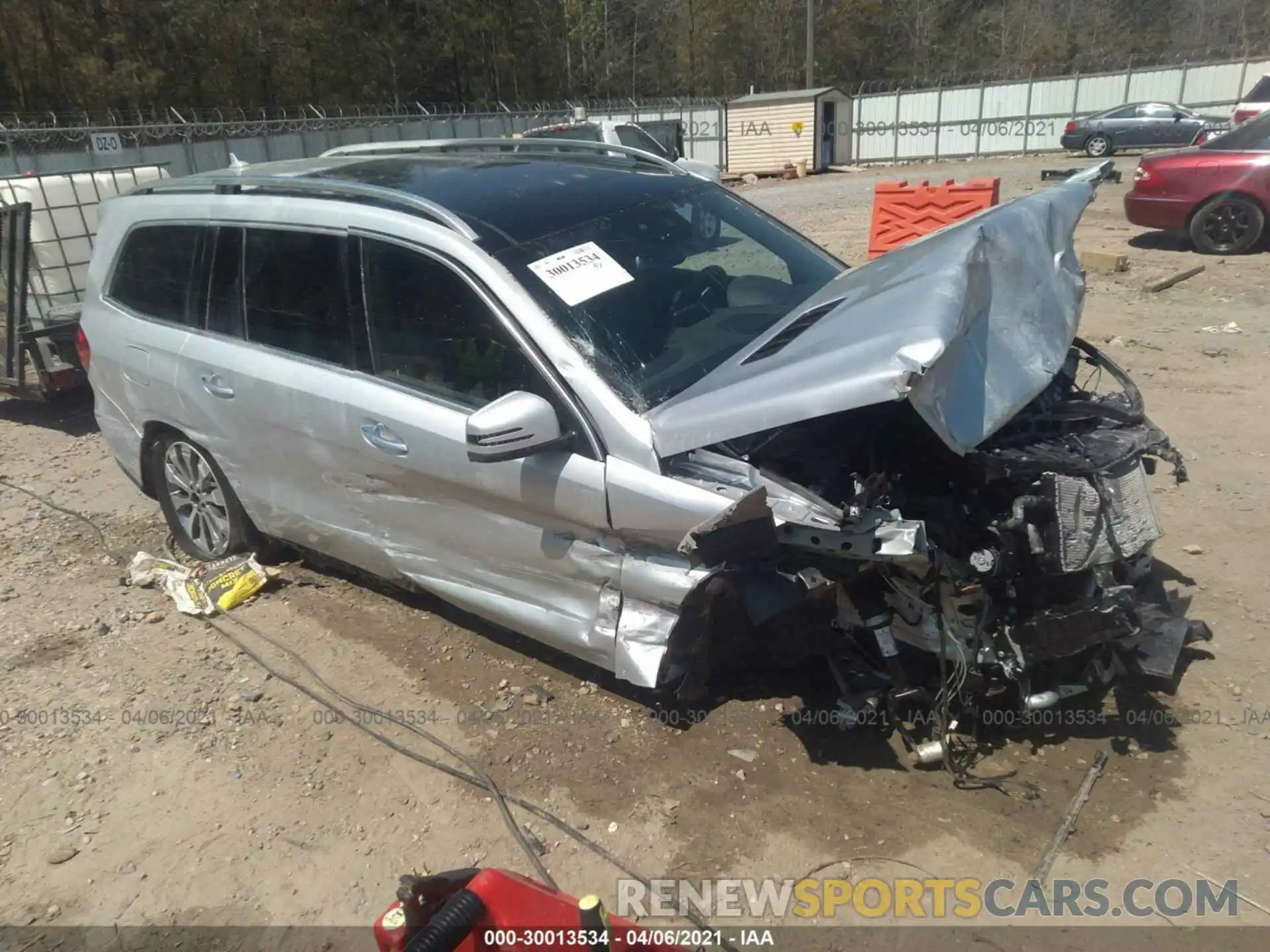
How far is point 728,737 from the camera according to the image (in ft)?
10.3

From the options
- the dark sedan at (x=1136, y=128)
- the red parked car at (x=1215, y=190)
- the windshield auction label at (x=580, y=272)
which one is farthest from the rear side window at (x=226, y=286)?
the dark sedan at (x=1136, y=128)

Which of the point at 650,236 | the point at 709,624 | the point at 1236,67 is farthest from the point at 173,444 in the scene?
the point at 1236,67

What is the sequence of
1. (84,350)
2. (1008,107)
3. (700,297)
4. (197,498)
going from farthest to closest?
1. (1008,107)
2. (84,350)
3. (197,498)
4. (700,297)

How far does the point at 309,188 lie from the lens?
3699mm

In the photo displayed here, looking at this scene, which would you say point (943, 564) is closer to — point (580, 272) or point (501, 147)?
point (580, 272)

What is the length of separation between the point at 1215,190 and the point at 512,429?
10.2m

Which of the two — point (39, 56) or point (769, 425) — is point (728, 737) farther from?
Result: point (39, 56)

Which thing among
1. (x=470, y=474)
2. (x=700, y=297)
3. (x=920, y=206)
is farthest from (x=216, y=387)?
(x=920, y=206)

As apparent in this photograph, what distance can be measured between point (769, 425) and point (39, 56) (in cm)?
3560

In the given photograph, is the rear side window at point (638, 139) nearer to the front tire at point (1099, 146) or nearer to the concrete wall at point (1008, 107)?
the front tire at point (1099, 146)

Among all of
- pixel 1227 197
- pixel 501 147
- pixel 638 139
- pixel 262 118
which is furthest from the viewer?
pixel 262 118

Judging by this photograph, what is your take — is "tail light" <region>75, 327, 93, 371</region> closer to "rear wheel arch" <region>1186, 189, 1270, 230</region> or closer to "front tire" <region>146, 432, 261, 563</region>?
"front tire" <region>146, 432, 261, 563</region>

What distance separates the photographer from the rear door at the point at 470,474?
2.98m

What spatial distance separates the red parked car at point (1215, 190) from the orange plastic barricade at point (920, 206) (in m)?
2.00
